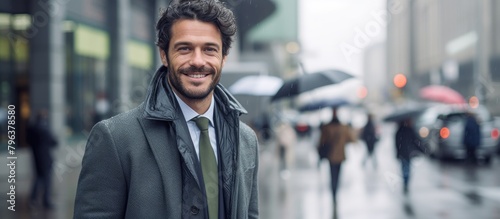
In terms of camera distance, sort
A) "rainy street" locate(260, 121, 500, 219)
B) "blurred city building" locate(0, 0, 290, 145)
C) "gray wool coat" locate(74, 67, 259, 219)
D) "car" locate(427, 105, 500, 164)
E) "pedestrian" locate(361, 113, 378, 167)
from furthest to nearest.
→ "car" locate(427, 105, 500, 164) → "pedestrian" locate(361, 113, 378, 167) → "blurred city building" locate(0, 0, 290, 145) → "rainy street" locate(260, 121, 500, 219) → "gray wool coat" locate(74, 67, 259, 219)

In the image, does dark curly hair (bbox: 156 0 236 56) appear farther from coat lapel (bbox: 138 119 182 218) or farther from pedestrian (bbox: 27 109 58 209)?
pedestrian (bbox: 27 109 58 209)

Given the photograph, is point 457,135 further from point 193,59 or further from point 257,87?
point 193,59

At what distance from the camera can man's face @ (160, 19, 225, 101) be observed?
2.22m

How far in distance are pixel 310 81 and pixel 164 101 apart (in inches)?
287

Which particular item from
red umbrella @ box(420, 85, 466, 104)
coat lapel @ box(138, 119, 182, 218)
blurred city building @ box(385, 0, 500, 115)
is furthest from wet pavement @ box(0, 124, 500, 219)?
coat lapel @ box(138, 119, 182, 218)

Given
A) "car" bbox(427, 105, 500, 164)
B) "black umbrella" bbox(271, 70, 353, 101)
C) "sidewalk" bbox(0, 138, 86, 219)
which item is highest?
"black umbrella" bbox(271, 70, 353, 101)

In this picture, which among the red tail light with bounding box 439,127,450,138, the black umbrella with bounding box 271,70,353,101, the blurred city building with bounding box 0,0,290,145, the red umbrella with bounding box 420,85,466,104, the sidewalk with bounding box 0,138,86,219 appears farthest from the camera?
the red umbrella with bounding box 420,85,466,104

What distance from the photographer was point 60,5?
17.5 m

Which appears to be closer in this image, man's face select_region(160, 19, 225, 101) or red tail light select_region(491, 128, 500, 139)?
man's face select_region(160, 19, 225, 101)

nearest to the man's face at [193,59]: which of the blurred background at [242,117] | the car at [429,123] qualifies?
the blurred background at [242,117]

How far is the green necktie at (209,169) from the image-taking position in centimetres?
225

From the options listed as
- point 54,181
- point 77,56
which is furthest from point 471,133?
point 77,56

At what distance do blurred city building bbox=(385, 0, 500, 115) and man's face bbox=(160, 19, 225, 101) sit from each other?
10.7 meters

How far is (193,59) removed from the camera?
7.25 feet
